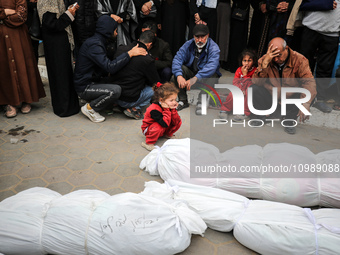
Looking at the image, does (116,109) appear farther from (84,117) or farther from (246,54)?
(246,54)

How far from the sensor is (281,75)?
4.46 metres

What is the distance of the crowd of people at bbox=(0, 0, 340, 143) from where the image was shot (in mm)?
4398

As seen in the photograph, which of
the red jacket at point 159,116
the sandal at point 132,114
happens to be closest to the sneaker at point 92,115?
the sandal at point 132,114

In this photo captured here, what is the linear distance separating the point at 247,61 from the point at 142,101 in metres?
1.70

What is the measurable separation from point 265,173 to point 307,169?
374 mm

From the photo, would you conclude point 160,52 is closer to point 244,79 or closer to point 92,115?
point 244,79

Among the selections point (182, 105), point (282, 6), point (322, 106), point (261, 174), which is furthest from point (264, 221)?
point (282, 6)

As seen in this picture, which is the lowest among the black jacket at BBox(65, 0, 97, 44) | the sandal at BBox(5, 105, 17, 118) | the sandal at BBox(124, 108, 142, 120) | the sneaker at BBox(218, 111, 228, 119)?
the sneaker at BBox(218, 111, 228, 119)

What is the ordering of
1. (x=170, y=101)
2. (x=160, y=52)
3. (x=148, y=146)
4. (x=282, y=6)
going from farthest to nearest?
(x=160, y=52)
(x=282, y=6)
(x=148, y=146)
(x=170, y=101)

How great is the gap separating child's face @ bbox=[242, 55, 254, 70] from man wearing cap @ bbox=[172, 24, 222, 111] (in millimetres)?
412

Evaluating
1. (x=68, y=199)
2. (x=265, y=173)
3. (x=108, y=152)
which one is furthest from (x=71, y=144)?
(x=265, y=173)

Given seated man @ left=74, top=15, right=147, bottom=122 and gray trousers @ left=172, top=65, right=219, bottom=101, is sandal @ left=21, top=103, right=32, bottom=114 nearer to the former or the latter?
seated man @ left=74, top=15, right=147, bottom=122

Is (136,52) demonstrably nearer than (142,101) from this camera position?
Yes

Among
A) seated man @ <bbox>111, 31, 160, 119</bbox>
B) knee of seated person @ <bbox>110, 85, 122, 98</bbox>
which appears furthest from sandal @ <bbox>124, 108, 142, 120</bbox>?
knee of seated person @ <bbox>110, 85, 122, 98</bbox>
